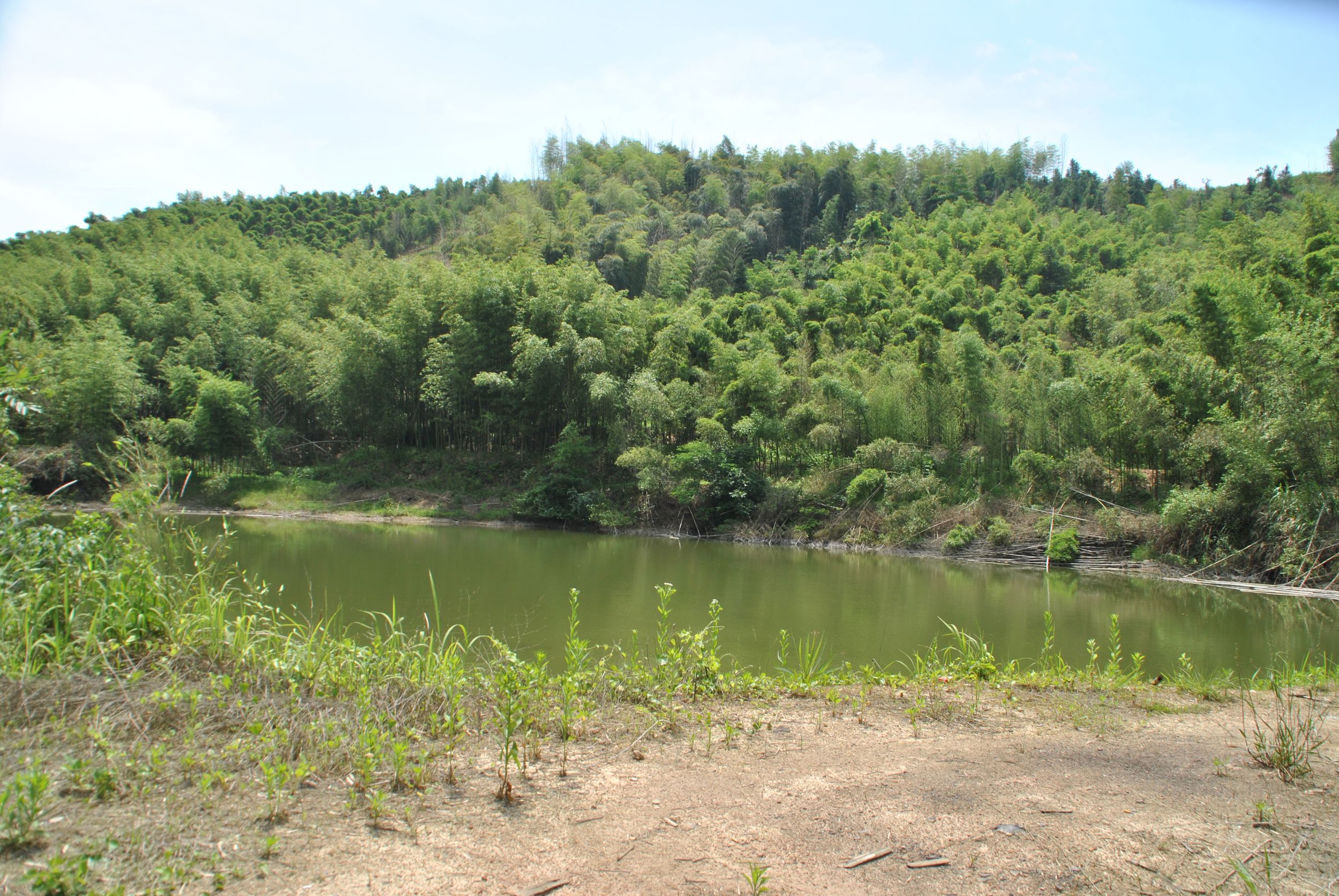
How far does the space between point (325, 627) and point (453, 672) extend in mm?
963

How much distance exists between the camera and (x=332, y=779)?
2.57m

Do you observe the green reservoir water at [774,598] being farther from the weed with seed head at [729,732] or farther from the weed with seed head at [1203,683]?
the weed with seed head at [729,732]

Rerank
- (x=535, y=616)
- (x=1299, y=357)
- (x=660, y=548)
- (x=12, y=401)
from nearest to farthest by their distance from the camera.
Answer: (x=12, y=401) < (x=535, y=616) < (x=1299, y=357) < (x=660, y=548)

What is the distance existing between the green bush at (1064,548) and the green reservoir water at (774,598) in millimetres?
594

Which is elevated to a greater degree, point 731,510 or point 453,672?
point 453,672

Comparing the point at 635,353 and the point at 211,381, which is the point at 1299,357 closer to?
the point at 635,353

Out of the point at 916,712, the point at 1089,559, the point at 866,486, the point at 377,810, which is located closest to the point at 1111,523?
the point at 1089,559

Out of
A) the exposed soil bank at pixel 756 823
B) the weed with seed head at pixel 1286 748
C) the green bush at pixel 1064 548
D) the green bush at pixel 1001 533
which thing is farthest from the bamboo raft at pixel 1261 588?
the exposed soil bank at pixel 756 823

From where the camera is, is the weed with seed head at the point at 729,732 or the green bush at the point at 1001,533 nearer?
the weed with seed head at the point at 729,732

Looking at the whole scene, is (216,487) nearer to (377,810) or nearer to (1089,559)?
(377,810)

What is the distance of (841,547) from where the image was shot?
18.8 m

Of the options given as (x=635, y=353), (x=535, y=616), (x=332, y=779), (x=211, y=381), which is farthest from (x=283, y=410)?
(x=332, y=779)

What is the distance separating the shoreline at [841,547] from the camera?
1321cm

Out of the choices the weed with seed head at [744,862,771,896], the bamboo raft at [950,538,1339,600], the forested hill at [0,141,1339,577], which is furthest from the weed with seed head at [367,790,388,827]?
the bamboo raft at [950,538,1339,600]
